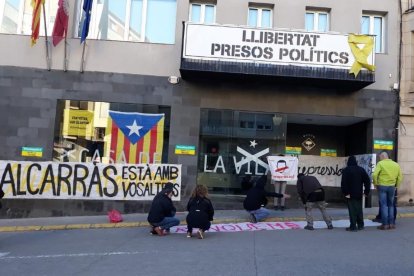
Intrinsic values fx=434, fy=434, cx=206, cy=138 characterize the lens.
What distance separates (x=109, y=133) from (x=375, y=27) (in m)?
8.99

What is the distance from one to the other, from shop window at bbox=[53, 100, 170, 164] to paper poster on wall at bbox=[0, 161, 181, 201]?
302mm

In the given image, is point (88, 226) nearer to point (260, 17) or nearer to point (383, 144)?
point (260, 17)

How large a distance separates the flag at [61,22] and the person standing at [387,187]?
9333mm

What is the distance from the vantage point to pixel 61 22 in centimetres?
1243

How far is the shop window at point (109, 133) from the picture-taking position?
12.9 metres

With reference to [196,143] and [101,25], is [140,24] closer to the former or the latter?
[101,25]

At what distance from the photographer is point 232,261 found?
688 centimetres

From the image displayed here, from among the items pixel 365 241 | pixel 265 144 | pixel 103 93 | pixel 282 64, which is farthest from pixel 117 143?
pixel 365 241

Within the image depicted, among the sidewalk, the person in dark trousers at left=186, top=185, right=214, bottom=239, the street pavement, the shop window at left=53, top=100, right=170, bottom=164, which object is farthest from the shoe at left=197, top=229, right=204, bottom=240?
the shop window at left=53, top=100, right=170, bottom=164

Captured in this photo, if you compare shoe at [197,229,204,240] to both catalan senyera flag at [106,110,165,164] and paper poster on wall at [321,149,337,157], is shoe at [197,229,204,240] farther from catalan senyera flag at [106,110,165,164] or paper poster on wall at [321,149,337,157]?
paper poster on wall at [321,149,337,157]

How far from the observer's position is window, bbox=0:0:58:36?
13.1 meters

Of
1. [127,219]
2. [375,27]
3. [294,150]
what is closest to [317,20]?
[375,27]

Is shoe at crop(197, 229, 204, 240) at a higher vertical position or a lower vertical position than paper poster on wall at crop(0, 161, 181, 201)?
lower

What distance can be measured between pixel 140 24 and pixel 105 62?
1.63m
